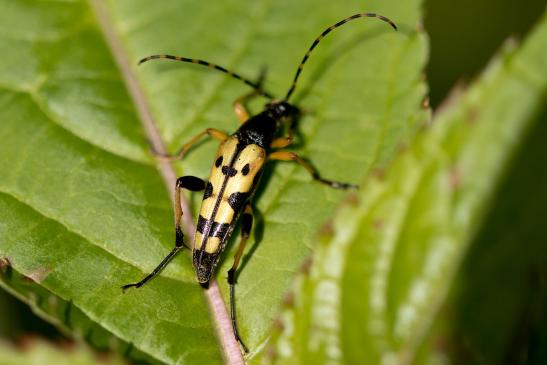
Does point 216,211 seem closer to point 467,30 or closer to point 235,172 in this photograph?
point 235,172

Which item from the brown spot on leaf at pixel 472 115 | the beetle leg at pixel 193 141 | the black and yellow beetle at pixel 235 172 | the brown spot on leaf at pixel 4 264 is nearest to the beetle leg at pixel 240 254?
the black and yellow beetle at pixel 235 172

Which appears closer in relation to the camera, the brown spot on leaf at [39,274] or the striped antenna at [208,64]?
the brown spot on leaf at [39,274]

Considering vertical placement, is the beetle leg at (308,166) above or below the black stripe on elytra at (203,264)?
above

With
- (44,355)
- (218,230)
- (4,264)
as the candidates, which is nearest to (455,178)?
(44,355)

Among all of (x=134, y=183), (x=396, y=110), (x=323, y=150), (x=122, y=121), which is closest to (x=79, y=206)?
(x=134, y=183)

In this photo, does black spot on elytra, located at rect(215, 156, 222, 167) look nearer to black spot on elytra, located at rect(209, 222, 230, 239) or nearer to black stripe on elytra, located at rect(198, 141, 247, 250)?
black stripe on elytra, located at rect(198, 141, 247, 250)

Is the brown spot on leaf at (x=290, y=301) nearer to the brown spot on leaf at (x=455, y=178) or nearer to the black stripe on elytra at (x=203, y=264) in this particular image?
the brown spot on leaf at (x=455, y=178)

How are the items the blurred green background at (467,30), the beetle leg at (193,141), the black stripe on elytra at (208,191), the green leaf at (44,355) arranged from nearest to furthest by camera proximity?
the green leaf at (44,355)
the beetle leg at (193,141)
the black stripe on elytra at (208,191)
the blurred green background at (467,30)

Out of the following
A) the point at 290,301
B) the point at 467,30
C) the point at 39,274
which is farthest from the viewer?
the point at 467,30
